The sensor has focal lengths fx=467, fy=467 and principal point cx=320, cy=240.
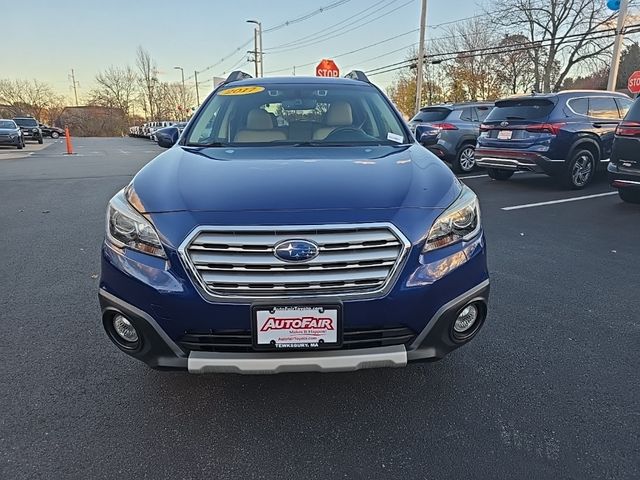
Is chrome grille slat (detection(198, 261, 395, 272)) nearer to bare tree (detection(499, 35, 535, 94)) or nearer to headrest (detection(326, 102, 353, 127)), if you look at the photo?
headrest (detection(326, 102, 353, 127))

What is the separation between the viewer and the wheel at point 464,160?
10.8m

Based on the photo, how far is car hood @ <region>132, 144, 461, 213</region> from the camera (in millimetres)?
2000

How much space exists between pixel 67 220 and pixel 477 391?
19.9 feet

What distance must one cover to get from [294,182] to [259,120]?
1.29m

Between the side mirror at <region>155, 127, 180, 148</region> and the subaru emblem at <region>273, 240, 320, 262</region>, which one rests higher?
the side mirror at <region>155, 127, 180, 148</region>

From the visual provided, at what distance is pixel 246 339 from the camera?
1.90 m

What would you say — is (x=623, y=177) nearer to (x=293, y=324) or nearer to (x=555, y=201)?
(x=555, y=201)

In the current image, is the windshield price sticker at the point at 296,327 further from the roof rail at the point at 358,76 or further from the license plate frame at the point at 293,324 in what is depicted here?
the roof rail at the point at 358,76

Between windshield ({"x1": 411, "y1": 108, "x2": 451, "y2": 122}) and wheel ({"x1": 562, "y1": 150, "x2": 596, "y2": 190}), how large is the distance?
327 cm

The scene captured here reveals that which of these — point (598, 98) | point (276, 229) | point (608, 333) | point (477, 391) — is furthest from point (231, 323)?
point (598, 98)

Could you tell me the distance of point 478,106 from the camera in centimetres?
1114

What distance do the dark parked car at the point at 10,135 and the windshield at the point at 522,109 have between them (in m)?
22.5

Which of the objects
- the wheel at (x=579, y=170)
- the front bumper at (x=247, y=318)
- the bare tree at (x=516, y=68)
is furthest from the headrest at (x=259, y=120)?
the bare tree at (x=516, y=68)

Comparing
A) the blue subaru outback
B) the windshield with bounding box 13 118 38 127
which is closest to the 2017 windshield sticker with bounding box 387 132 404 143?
the blue subaru outback
